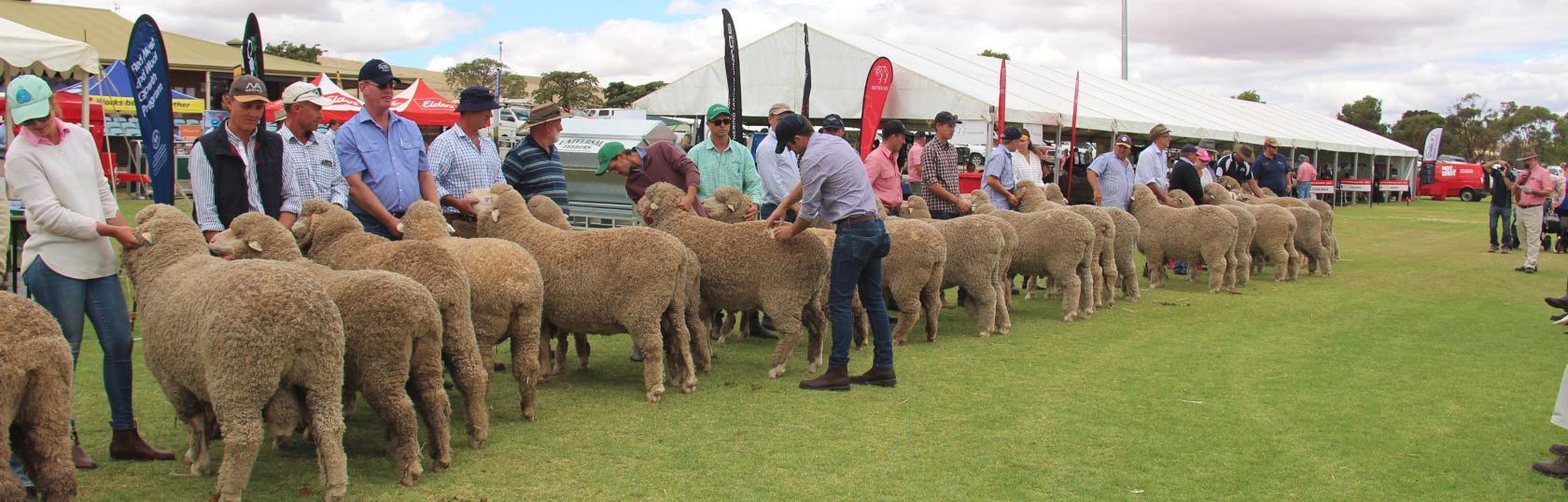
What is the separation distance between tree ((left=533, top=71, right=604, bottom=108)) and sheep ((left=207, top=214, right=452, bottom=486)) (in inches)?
2648

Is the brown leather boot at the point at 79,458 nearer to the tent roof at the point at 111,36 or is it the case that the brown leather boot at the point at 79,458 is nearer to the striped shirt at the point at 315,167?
the striped shirt at the point at 315,167

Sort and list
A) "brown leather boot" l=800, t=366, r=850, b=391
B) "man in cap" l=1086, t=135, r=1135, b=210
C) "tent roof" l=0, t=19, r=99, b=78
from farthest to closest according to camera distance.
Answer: "man in cap" l=1086, t=135, r=1135, b=210
"tent roof" l=0, t=19, r=99, b=78
"brown leather boot" l=800, t=366, r=850, b=391

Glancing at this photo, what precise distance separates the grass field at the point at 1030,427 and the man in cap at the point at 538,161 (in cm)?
131

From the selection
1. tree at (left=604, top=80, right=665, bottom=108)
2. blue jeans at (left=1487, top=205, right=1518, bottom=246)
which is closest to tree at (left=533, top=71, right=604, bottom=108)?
tree at (left=604, top=80, right=665, bottom=108)

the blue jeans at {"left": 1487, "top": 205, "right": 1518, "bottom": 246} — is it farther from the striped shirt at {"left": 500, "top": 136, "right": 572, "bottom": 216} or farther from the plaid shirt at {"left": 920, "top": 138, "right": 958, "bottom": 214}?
the striped shirt at {"left": 500, "top": 136, "right": 572, "bottom": 216}

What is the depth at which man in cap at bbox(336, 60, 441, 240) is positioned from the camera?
209 inches

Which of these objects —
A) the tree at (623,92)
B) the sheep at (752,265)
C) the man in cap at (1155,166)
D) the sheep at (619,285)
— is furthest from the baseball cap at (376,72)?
the tree at (623,92)

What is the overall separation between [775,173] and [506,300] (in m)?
3.63

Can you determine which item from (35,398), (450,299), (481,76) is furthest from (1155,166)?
(481,76)

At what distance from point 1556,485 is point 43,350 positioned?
6085 millimetres

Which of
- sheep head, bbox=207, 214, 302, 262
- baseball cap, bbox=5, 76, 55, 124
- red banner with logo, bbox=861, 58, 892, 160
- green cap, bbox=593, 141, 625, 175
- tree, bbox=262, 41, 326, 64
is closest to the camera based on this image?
baseball cap, bbox=5, 76, 55, 124

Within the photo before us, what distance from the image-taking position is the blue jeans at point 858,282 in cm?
561

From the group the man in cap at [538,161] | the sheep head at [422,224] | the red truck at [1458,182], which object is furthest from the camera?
the red truck at [1458,182]

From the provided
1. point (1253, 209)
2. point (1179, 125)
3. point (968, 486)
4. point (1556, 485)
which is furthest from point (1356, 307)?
point (1179, 125)
